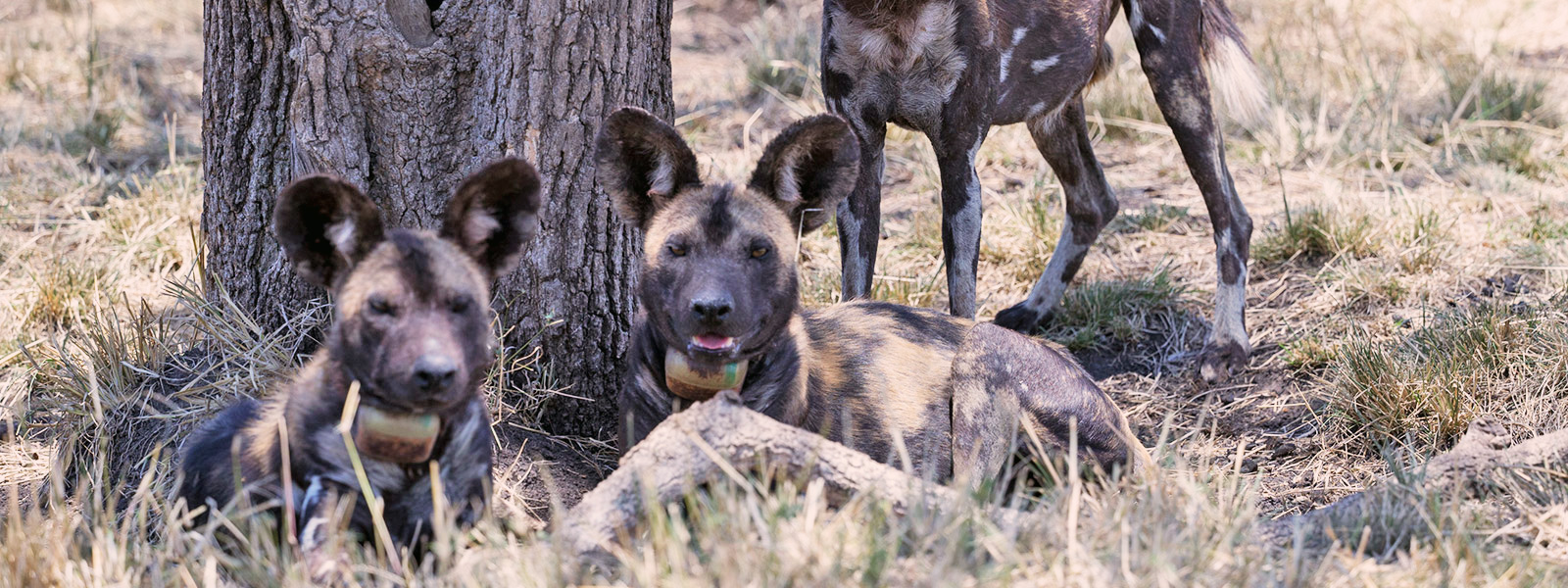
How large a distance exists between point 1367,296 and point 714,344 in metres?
3.46

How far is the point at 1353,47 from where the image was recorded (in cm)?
893

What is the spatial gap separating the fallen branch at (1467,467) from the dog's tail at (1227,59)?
2.71 metres

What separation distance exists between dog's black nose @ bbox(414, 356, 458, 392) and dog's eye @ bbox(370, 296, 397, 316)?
0.58 feet

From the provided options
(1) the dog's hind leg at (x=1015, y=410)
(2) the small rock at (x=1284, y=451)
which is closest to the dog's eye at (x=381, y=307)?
(1) the dog's hind leg at (x=1015, y=410)

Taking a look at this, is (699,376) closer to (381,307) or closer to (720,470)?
(720,470)

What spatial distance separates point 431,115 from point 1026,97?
2316 mm

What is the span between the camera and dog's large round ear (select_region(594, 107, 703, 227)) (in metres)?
3.67

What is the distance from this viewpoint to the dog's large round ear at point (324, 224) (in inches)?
120

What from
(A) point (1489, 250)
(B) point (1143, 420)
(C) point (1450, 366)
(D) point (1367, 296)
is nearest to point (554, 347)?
(B) point (1143, 420)

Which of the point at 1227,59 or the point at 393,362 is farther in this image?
the point at 1227,59

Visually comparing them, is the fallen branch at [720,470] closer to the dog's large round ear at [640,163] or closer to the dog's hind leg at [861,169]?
the dog's large round ear at [640,163]

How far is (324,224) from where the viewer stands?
3.15 m

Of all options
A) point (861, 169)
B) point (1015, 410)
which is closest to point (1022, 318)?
point (861, 169)

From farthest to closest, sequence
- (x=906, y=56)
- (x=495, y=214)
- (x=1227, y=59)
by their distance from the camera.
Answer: (x=1227, y=59) → (x=906, y=56) → (x=495, y=214)
